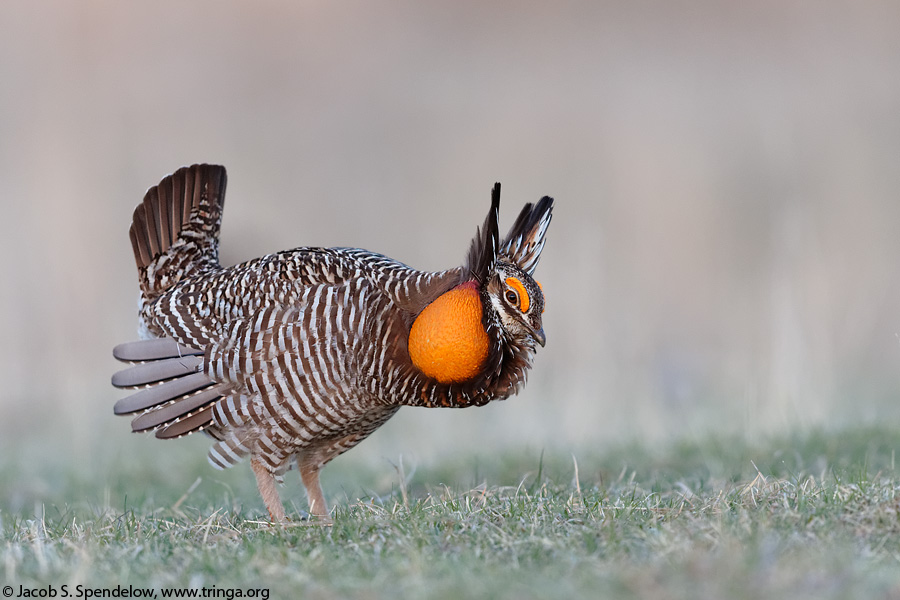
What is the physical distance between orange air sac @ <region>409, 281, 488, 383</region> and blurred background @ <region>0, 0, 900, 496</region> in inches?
109

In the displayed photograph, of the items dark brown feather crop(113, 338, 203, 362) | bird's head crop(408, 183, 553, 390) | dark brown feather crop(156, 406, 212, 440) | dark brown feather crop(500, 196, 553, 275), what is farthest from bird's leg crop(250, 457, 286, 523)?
dark brown feather crop(500, 196, 553, 275)

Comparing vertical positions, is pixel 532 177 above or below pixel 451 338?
above

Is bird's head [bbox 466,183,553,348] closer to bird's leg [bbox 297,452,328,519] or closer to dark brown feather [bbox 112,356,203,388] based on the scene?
bird's leg [bbox 297,452,328,519]

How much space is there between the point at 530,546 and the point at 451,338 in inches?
56.4

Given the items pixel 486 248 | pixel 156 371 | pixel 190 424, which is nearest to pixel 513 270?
pixel 486 248

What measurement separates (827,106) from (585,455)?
10.8 metres

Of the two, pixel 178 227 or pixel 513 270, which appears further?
pixel 178 227

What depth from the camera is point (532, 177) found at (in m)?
14.8

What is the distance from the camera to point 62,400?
426 inches

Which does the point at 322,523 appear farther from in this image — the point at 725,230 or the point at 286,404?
the point at 725,230

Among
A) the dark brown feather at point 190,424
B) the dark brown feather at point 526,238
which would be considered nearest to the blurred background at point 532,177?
the dark brown feather at point 526,238

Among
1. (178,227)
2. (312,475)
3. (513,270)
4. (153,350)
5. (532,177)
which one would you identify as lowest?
(312,475)

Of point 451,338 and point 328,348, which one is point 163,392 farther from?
point 451,338

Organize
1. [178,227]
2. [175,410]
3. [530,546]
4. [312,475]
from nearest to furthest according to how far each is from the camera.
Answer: [530,546], [175,410], [312,475], [178,227]
